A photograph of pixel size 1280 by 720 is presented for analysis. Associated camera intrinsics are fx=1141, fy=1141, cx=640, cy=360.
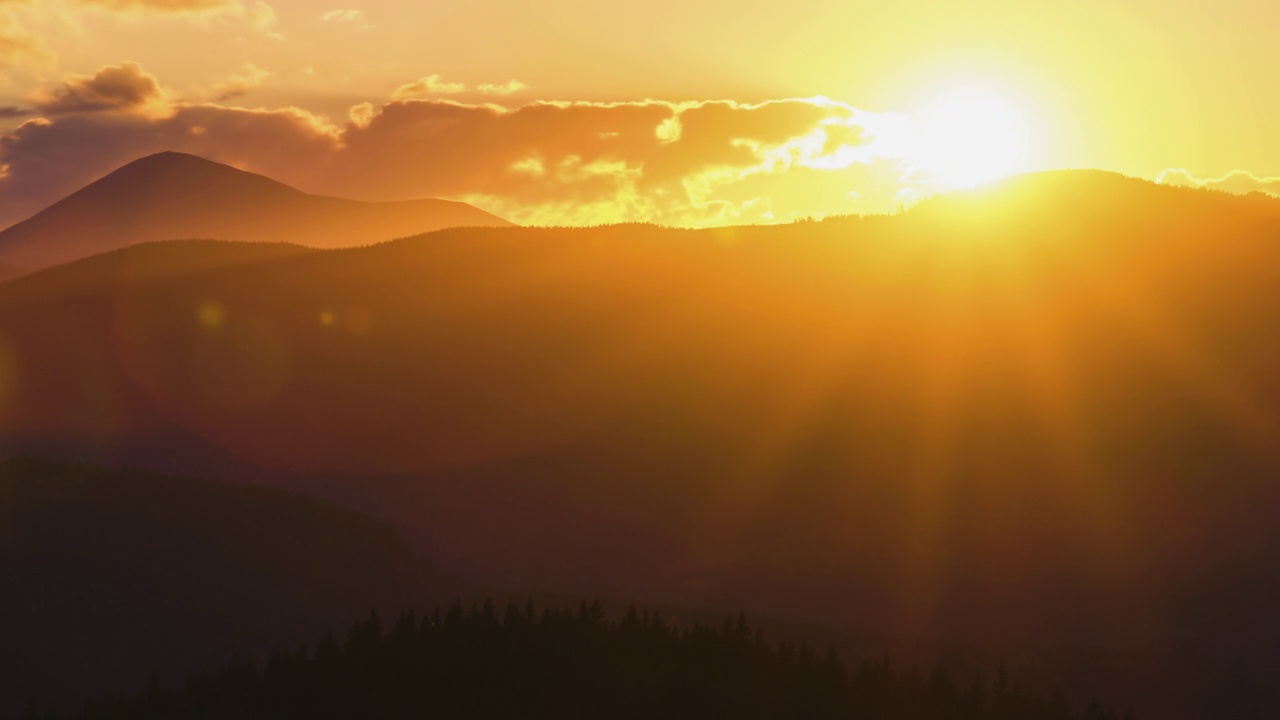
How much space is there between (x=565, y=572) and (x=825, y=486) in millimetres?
9677

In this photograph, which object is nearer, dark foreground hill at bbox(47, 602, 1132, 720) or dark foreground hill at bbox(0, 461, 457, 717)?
dark foreground hill at bbox(47, 602, 1132, 720)

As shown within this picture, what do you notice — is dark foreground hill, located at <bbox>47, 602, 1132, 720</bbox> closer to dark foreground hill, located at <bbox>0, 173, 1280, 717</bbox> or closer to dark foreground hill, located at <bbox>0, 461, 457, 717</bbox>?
dark foreground hill, located at <bbox>0, 461, 457, 717</bbox>

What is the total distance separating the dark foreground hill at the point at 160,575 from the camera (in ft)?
83.8

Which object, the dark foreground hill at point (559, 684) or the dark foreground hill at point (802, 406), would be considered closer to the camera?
the dark foreground hill at point (559, 684)

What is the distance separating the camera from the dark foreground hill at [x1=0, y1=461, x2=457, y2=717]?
25.5m

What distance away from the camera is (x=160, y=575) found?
2905 centimetres

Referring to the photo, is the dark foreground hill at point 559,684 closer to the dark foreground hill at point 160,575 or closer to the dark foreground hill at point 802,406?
the dark foreground hill at point 160,575

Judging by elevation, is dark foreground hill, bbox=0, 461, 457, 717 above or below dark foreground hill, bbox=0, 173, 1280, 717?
below

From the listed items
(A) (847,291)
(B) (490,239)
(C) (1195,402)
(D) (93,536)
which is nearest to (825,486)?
(C) (1195,402)

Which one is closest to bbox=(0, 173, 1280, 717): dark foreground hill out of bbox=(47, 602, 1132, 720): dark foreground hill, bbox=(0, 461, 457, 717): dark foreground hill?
bbox=(0, 461, 457, 717): dark foreground hill

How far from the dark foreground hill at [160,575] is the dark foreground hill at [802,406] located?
259cm

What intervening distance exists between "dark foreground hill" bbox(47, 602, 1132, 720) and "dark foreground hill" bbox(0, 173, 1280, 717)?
769 centimetres

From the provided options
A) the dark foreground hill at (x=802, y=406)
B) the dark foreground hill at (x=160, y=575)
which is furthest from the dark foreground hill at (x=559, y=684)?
the dark foreground hill at (x=802, y=406)

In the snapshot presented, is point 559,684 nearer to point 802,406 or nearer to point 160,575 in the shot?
point 160,575
